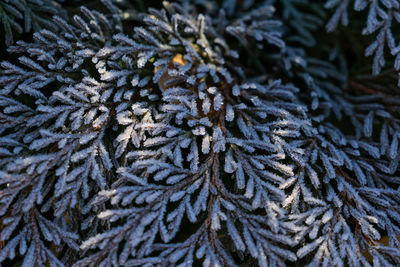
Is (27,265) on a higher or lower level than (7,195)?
lower

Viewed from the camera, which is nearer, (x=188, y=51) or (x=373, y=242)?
(x=373, y=242)

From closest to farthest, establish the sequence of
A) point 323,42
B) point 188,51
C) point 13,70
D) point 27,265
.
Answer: point 27,265
point 13,70
point 188,51
point 323,42

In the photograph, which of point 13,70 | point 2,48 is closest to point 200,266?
point 13,70

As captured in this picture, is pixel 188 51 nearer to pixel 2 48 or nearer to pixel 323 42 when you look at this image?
pixel 2 48

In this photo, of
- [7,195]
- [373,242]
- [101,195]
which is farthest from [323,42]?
[7,195]

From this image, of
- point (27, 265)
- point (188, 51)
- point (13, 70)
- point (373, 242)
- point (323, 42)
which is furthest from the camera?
point (323, 42)

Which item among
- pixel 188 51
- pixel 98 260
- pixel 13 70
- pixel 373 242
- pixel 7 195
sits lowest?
pixel 373 242
